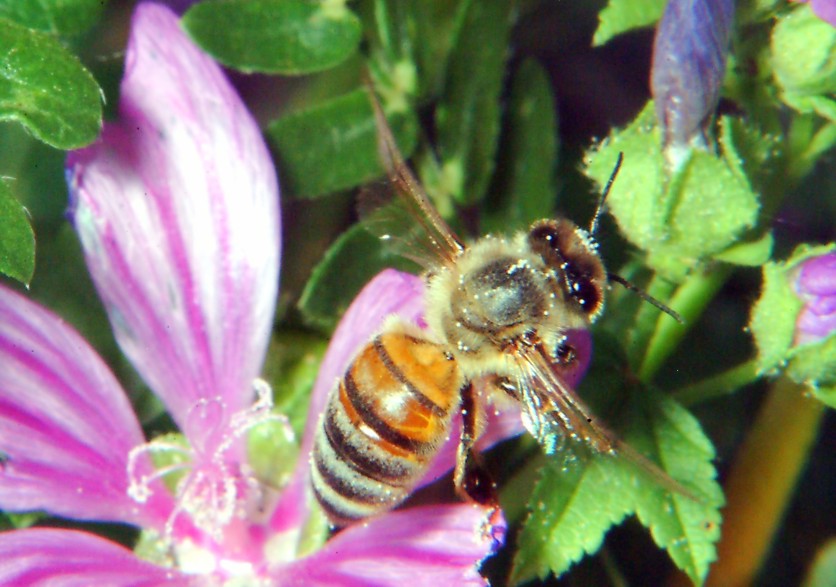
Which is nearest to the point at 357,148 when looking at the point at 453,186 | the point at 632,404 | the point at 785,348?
the point at 453,186

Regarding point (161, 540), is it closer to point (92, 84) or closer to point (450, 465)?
point (450, 465)

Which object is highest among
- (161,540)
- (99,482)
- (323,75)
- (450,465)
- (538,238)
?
(538,238)

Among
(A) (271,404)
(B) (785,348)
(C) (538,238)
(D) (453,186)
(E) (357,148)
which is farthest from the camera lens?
(D) (453,186)

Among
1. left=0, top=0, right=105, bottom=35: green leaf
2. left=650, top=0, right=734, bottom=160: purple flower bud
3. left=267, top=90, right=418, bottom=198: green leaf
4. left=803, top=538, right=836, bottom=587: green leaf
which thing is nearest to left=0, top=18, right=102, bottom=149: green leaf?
left=0, top=0, right=105, bottom=35: green leaf

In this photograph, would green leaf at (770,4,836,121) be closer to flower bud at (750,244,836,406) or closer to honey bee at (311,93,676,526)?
flower bud at (750,244,836,406)

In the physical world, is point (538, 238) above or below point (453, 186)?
above

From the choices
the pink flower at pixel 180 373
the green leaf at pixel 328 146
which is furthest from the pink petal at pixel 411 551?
the green leaf at pixel 328 146

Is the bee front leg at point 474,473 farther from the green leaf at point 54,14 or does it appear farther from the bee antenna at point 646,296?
the green leaf at point 54,14
